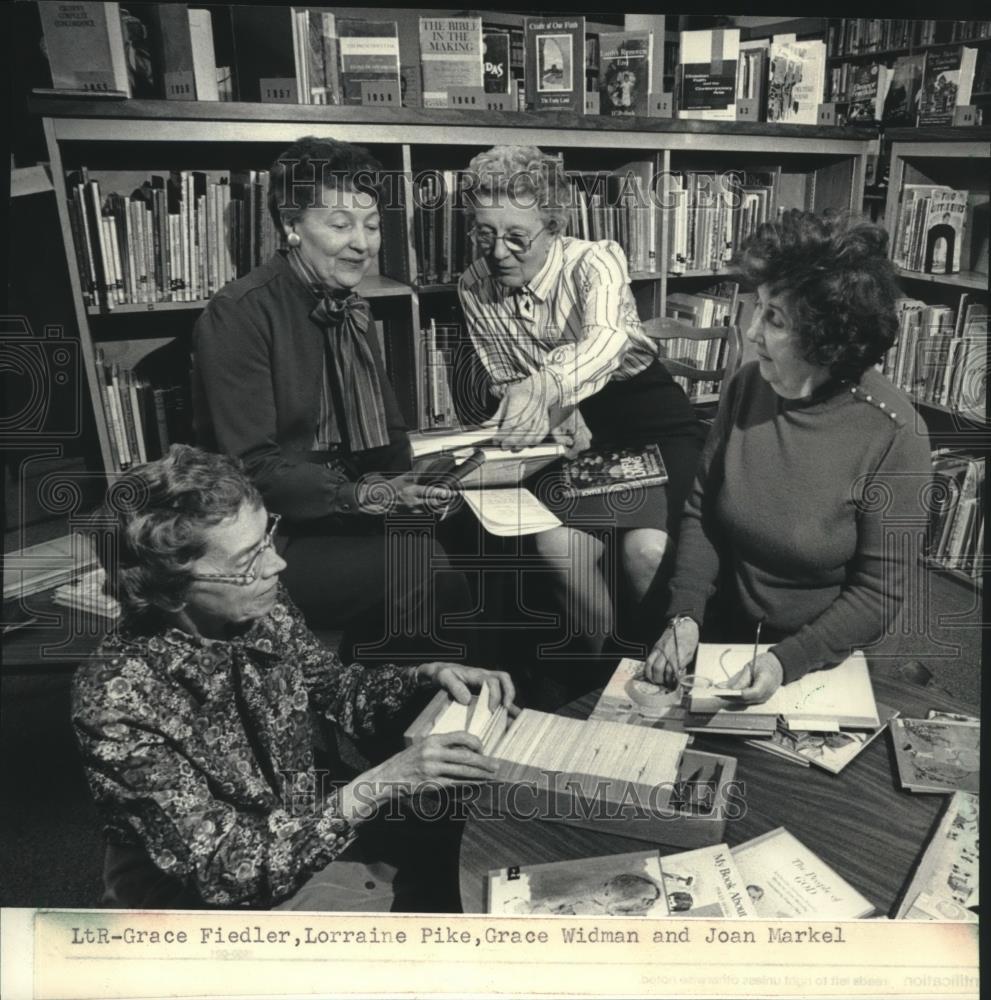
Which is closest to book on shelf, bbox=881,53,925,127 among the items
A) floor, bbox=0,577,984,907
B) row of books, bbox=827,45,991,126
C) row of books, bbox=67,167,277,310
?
row of books, bbox=827,45,991,126

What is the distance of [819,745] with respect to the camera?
4.54 feet

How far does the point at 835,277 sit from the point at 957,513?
472mm

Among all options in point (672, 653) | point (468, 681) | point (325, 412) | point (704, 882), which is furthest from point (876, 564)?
point (325, 412)

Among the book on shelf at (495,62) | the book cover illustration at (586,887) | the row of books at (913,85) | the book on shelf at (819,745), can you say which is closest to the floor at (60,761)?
the book on shelf at (819,745)

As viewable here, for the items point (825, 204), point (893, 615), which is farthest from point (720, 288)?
point (893, 615)

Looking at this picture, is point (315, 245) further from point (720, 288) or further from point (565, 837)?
point (565, 837)

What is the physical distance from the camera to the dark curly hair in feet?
4.72

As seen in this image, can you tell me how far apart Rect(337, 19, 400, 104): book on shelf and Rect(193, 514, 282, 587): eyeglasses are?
0.71m

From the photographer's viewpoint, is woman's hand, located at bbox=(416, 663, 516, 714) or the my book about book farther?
woman's hand, located at bbox=(416, 663, 516, 714)

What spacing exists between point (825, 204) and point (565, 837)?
1144mm

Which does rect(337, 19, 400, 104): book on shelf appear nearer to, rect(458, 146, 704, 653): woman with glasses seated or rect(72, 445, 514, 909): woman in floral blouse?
rect(458, 146, 704, 653): woman with glasses seated

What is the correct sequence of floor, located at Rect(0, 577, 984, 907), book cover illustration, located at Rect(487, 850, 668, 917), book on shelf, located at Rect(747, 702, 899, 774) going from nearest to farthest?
book cover illustration, located at Rect(487, 850, 668, 917), book on shelf, located at Rect(747, 702, 899, 774), floor, located at Rect(0, 577, 984, 907)

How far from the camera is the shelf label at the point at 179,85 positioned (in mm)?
1289

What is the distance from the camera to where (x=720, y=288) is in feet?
4.93
